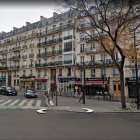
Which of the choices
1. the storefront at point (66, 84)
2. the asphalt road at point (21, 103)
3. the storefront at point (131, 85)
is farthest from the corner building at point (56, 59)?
the asphalt road at point (21, 103)

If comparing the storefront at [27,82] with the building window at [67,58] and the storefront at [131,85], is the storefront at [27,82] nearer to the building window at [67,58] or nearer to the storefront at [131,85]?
the building window at [67,58]

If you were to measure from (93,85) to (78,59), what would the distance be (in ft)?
24.4

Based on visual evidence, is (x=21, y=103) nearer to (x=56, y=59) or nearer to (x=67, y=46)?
(x=67, y=46)

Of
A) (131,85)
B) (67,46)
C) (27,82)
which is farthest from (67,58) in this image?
(131,85)

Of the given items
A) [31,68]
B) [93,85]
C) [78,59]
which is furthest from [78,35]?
[31,68]

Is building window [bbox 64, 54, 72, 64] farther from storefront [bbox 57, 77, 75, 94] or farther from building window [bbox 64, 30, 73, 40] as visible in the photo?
building window [bbox 64, 30, 73, 40]

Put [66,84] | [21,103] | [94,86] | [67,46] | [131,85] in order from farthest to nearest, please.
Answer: [67,46]
[66,84]
[94,86]
[131,85]
[21,103]

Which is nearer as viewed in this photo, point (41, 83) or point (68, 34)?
point (68, 34)

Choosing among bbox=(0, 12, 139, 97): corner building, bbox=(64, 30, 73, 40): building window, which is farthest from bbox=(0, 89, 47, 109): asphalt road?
bbox=(64, 30, 73, 40): building window

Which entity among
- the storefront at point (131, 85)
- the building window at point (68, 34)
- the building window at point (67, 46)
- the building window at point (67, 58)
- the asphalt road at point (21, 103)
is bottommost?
the asphalt road at point (21, 103)

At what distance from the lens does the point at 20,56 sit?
222 ft

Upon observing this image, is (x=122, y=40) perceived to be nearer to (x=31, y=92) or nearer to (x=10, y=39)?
(x=31, y=92)

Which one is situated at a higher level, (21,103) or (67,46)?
(67,46)

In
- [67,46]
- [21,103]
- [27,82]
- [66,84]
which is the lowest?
[21,103]
